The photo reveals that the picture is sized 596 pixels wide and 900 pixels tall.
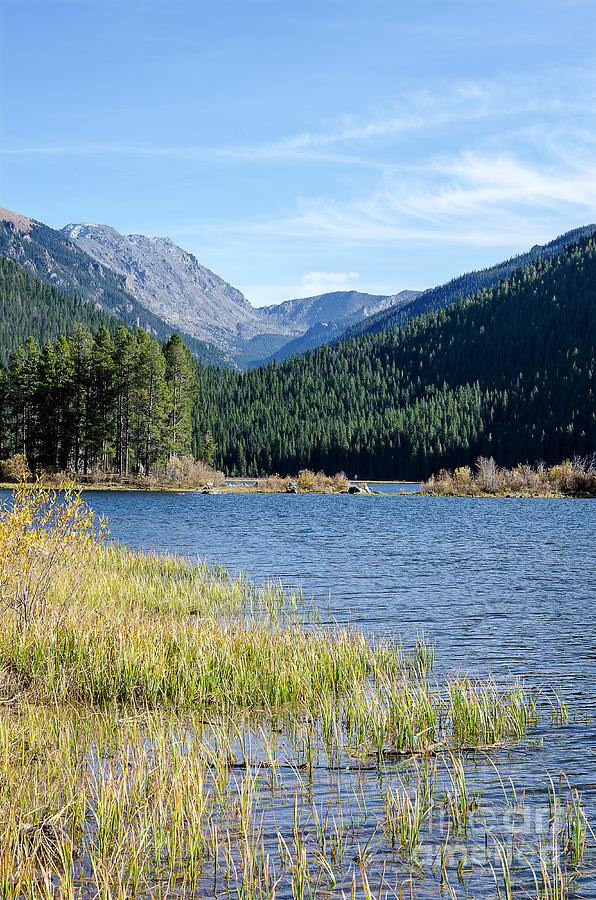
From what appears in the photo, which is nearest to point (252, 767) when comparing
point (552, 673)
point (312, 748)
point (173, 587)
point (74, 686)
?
point (312, 748)

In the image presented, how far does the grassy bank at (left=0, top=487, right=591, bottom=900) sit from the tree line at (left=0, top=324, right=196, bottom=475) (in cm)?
7152

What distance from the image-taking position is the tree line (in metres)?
83.1

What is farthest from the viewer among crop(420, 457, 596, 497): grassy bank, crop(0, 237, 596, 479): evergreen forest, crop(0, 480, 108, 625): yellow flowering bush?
crop(420, 457, 596, 497): grassy bank

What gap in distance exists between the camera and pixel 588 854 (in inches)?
250

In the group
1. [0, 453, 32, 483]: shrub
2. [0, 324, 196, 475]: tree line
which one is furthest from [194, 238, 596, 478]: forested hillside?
[0, 453, 32, 483]: shrub

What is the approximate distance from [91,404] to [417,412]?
93.4 meters

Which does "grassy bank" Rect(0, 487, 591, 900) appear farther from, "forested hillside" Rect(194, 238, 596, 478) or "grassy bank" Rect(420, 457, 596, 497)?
"forested hillside" Rect(194, 238, 596, 478)

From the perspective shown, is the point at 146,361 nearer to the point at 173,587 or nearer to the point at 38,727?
the point at 173,587

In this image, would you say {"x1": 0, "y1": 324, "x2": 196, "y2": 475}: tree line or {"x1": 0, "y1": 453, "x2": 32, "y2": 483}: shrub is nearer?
{"x1": 0, "y1": 453, "x2": 32, "y2": 483}: shrub

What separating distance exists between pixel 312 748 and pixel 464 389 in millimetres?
173873

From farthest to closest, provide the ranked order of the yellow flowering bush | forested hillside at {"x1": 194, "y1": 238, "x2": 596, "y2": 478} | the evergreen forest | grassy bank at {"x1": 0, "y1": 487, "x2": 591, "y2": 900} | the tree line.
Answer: forested hillside at {"x1": 194, "y1": 238, "x2": 596, "y2": 478} < the evergreen forest < the tree line < the yellow flowering bush < grassy bank at {"x1": 0, "y1": 487, "x2": 591, "y2": 900}

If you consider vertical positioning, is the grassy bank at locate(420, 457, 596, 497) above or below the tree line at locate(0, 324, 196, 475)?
below

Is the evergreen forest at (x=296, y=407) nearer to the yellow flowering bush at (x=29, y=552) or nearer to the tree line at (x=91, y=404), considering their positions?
the tree line at (x=91, y=404)

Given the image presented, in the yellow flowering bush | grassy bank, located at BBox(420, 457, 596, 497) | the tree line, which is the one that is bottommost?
grassy bank, located at BBox(420, 457, 596, 497)
